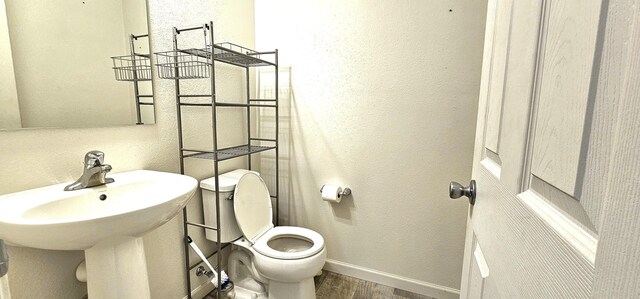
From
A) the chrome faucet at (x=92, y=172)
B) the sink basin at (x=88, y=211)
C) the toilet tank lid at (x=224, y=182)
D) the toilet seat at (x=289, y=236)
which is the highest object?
the chrome faucet at (x=92, y=172)

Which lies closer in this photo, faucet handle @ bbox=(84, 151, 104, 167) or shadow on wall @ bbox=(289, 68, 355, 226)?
faucet handle @ bbox=(84, 151, 104, 167)

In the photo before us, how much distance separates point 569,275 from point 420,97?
145 cm

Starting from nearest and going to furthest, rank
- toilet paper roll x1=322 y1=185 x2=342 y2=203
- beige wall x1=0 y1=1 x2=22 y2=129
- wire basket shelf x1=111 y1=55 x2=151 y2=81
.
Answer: beige wall x1=0 y1=1 x2=22 y2=129 → wire basket shelf x1=111 y1=55 x2=151 y2=81 → toilet paper roll x1=322 y1=185 x2=342 y2=203

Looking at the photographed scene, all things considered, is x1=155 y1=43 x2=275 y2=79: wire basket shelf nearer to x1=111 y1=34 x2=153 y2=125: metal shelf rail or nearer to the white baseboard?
x1=111 y1=34 x2=153 y2=125: metal shelf rail

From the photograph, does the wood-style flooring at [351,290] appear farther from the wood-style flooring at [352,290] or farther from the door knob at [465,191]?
the door knob at [465,191]

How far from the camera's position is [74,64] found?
3.51 feet

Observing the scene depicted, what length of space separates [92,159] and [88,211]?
187 millimetres

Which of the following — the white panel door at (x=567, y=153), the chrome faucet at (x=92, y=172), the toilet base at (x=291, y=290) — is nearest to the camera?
the white panel door at (x=567, y=153)

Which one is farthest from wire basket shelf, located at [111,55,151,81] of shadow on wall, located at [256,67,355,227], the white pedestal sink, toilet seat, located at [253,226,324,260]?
toilet seat, located at [253,226,324,260]

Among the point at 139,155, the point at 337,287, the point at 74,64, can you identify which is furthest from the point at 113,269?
the point at 337,287

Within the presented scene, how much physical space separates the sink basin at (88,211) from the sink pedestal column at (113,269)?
0.11 metres

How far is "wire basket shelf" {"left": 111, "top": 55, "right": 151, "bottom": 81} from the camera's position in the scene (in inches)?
47.7

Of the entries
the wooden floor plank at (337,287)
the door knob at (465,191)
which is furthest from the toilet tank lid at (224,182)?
the door knob at (465,191)

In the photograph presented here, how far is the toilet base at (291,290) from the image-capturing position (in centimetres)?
148
